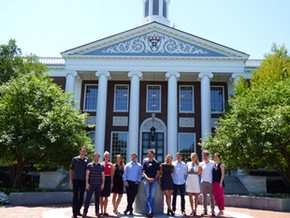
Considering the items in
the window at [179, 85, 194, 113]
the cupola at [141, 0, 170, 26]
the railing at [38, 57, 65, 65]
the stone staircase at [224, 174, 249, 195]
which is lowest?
the stone staircase at [224, 174, 249, 195]

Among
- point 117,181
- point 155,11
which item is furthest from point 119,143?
point 117,181

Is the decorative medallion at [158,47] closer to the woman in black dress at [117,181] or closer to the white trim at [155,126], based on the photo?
the white trim at [155,126]

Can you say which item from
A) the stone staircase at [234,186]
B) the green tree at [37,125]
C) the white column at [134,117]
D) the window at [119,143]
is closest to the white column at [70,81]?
the white column at [134,117]

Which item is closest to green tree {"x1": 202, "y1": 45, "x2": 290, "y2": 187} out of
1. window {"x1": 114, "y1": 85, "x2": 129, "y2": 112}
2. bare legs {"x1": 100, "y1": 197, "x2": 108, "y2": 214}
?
bare legs {"x1": 100, "y1": 197, "x2": 108, "y2": 214}

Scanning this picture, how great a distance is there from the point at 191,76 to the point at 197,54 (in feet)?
7.77

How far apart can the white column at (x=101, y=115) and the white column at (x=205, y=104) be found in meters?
7.99

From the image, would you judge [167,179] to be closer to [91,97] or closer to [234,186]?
[234,186]

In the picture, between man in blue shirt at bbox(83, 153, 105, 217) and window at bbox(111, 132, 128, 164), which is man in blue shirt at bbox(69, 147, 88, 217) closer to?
man in blue shirt at bbox(83, 153, 105, 217)

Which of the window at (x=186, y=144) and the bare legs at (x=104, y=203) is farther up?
the window at (x=186, y=144)

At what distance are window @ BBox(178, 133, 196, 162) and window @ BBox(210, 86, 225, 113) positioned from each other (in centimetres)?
321

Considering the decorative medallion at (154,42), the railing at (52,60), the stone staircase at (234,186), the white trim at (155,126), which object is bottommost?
the stone staircase at (234,186)

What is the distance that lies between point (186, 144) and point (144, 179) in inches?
777

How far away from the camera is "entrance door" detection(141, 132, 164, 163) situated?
28.8 meters

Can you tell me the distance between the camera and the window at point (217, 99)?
29359mm
